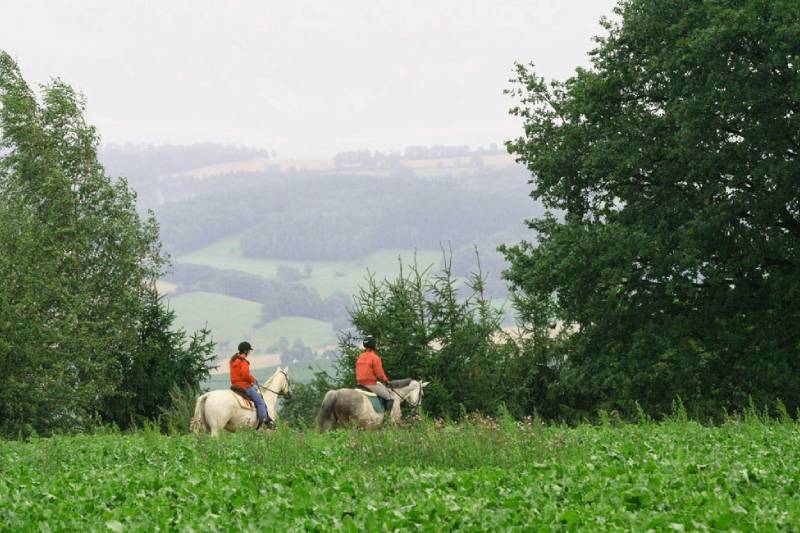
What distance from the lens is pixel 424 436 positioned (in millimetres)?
15836

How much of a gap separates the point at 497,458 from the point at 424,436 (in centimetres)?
138

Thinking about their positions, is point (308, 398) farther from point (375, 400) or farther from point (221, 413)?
point (221, 413)

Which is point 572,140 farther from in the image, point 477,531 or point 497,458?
point 477,531

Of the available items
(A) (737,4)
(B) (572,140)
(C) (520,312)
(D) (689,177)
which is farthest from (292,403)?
(A) (737,4)

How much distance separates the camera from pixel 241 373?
2647 cm

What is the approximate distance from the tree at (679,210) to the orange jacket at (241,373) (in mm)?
10081

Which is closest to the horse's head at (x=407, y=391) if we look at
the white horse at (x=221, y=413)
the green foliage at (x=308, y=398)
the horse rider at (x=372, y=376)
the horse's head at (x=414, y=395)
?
the horse's head at (x=414, y=395)

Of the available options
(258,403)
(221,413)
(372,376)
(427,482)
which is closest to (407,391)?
(372,376)

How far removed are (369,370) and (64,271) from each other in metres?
29.1

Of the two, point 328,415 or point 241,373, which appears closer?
point 328,415

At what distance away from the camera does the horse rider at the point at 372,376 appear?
26.9 meters

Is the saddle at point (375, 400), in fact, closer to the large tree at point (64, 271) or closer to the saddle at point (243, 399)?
the saddle at point (243, 399)

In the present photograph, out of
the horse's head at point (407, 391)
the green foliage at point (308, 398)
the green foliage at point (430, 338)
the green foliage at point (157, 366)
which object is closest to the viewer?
the horse's head at point (407, 391)

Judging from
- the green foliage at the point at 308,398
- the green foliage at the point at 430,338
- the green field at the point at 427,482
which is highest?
the green field at the point at 427,482
